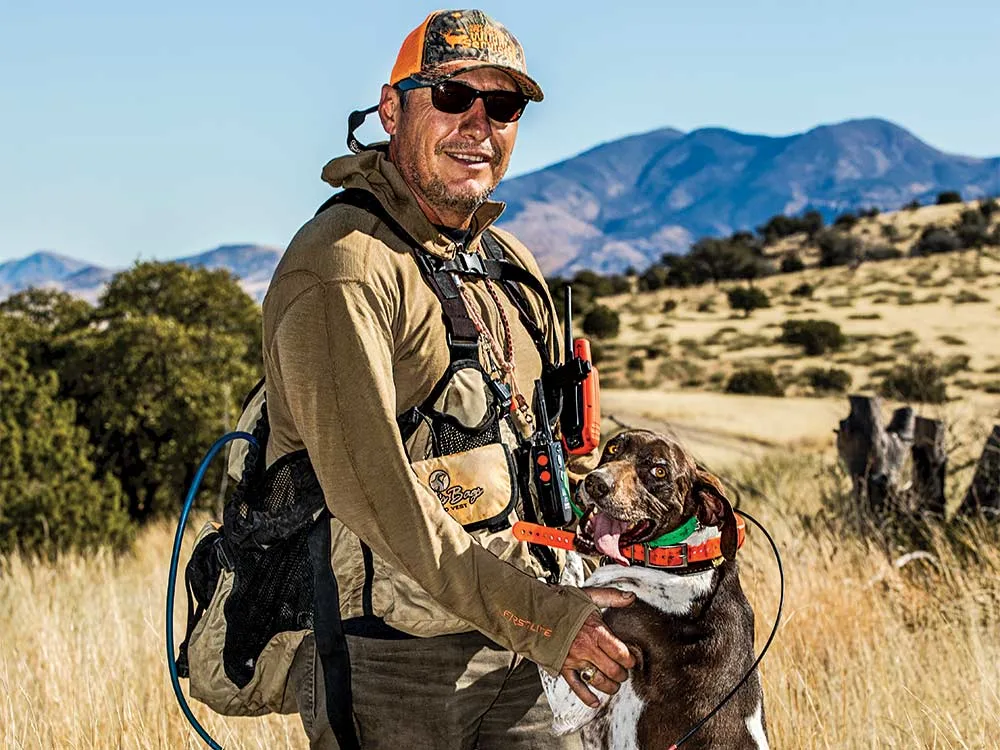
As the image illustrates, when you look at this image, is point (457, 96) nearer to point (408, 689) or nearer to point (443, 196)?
point (443, 196)

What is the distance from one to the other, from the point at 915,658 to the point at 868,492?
3187 mm

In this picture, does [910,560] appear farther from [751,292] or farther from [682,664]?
[751,292]

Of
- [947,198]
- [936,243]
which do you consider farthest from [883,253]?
[947,198]

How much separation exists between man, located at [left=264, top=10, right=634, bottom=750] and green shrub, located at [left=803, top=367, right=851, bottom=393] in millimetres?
32615

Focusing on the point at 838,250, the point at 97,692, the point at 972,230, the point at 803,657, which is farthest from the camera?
the point at 838,250

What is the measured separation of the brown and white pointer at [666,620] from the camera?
2.83 meters

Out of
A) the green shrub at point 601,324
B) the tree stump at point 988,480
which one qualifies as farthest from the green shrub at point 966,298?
the tree stump at point 988,480

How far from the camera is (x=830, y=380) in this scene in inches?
1364

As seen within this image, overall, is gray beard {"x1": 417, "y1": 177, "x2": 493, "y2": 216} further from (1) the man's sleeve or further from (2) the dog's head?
(2) the dog's head

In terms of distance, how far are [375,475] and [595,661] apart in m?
0.72

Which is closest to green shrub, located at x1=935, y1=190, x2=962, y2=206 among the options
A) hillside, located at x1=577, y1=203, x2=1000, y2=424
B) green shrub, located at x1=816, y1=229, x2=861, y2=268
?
hillside, located at x1=577, y1=203, x2=1000, y2=424

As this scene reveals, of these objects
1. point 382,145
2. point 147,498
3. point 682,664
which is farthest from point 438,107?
point 147,498

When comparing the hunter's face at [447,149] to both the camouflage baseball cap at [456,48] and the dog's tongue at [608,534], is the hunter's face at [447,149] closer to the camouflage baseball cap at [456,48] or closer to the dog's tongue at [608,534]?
the camouflage baseball cap at [456,48]

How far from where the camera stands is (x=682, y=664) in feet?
9.29
